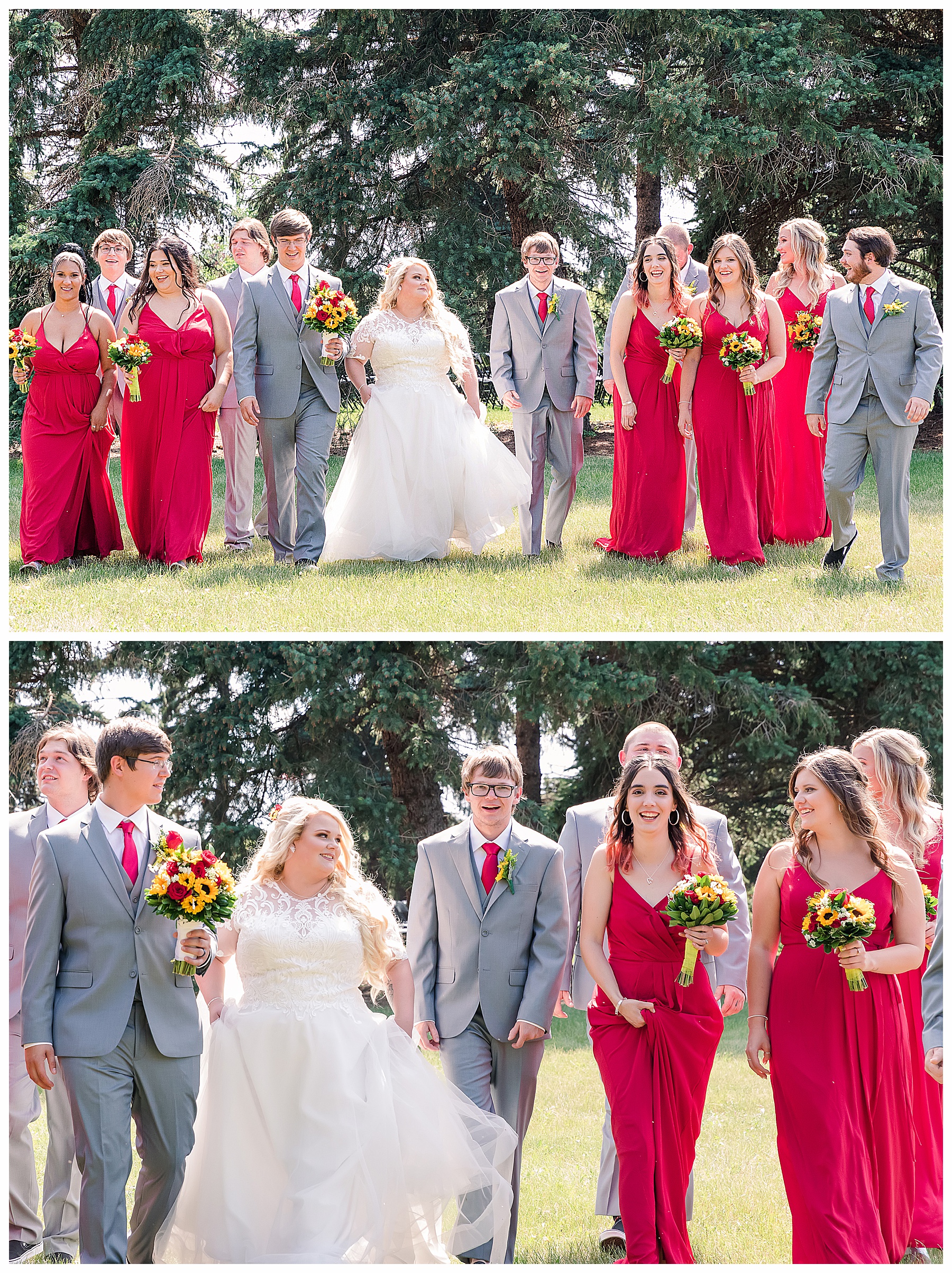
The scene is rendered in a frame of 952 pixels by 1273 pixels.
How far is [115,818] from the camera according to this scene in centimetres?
562

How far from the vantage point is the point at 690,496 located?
10562mm

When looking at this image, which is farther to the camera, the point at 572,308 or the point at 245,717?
the point at 245,717

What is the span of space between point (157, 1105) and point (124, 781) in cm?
139

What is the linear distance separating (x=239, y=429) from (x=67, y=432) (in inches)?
75.3

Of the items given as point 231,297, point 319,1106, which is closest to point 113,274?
point 231,297

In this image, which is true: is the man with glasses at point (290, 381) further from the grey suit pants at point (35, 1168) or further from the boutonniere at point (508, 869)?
the grey suit pants at point (35, 1168)

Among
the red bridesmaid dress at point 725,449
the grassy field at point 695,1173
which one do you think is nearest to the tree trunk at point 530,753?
the grassy field at point 695,1173

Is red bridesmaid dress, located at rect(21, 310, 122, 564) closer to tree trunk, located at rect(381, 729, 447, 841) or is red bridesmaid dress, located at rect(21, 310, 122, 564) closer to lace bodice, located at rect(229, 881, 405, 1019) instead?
lace bodice, located at rect(229, 881, 405, 1019)

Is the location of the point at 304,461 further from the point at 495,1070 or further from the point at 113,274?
the point at 495,1070

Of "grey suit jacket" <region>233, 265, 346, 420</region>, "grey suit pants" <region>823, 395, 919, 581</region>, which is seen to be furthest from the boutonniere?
"grey suit jacket" <region>233, 265, 346, 420</region>

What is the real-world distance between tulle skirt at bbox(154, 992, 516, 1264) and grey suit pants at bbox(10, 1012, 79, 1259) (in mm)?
801

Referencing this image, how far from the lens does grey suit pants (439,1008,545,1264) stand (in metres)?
6.16

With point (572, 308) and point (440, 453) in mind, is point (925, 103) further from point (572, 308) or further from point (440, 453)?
point (440, 453)

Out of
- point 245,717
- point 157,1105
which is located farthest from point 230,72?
point 157,1105
